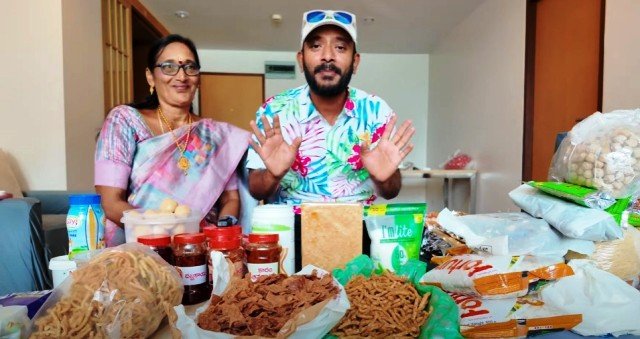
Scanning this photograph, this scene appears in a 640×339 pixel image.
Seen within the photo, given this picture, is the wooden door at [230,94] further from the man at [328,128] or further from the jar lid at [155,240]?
the jar lid at [155,240]

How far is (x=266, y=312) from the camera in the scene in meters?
0.53

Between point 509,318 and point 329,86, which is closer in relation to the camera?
point 509,318

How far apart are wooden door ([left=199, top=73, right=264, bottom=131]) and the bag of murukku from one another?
15.8 ft

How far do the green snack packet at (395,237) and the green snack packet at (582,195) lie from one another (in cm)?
28

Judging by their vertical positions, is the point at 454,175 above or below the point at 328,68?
below

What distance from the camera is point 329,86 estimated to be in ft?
4.00

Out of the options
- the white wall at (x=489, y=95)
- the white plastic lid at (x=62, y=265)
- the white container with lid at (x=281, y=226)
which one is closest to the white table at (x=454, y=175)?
the white wall at (x=489, y=95)

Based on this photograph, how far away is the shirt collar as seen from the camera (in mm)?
1278

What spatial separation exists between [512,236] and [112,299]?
70cm

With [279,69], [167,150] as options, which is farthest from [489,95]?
[167,150]

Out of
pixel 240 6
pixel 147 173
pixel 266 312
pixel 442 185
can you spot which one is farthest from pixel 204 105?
pixel 266 312

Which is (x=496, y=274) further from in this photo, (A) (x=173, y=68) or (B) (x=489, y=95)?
(B) (x=489, y=95)

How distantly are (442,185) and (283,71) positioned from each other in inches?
102

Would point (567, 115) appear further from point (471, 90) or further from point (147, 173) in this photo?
point (147, 173)
